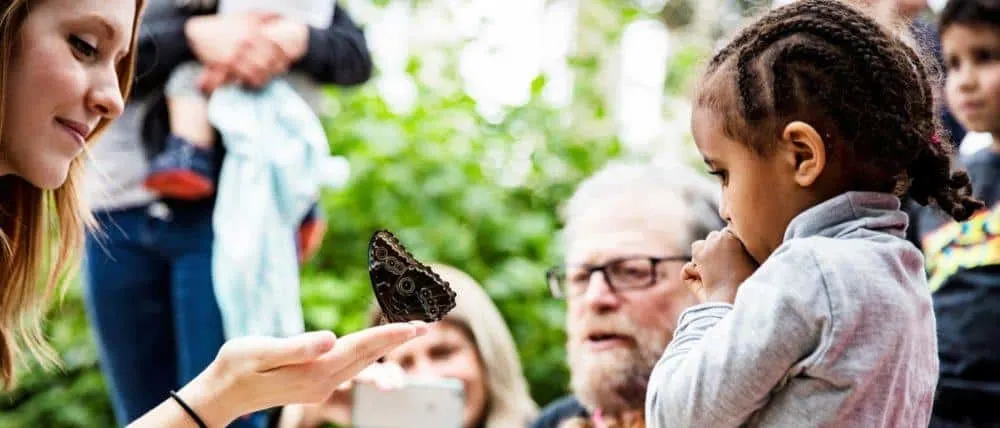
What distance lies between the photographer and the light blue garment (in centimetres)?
210

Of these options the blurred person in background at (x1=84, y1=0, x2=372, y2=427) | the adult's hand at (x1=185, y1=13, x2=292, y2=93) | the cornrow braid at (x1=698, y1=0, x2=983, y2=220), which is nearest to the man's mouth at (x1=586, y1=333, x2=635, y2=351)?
the blurred person in background at (x1=84, y1=0, x2=372, y2=427)

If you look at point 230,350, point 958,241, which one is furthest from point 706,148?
point 958,241

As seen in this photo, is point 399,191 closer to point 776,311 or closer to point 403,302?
point 403,302

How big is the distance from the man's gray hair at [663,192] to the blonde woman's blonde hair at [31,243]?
0.97 metres

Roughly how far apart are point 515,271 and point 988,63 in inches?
69.3

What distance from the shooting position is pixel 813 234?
1.09 meters

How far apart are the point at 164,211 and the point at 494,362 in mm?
813

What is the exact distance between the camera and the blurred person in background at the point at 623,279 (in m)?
1.98

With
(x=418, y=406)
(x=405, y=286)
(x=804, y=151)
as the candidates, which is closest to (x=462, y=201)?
(x=418, y=406)

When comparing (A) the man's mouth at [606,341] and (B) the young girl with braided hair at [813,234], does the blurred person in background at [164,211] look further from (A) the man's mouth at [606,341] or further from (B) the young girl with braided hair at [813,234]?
(B) the young girl with braided hair at [813,234]

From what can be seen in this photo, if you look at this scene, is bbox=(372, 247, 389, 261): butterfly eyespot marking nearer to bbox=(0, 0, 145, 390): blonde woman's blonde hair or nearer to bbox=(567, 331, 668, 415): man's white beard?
bbox=(0, 0, 145, 390): blonde woman's blonde hair

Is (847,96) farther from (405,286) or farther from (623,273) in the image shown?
(623,273)

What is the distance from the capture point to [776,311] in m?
1.02

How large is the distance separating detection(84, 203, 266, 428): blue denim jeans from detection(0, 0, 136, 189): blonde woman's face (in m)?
0.72
